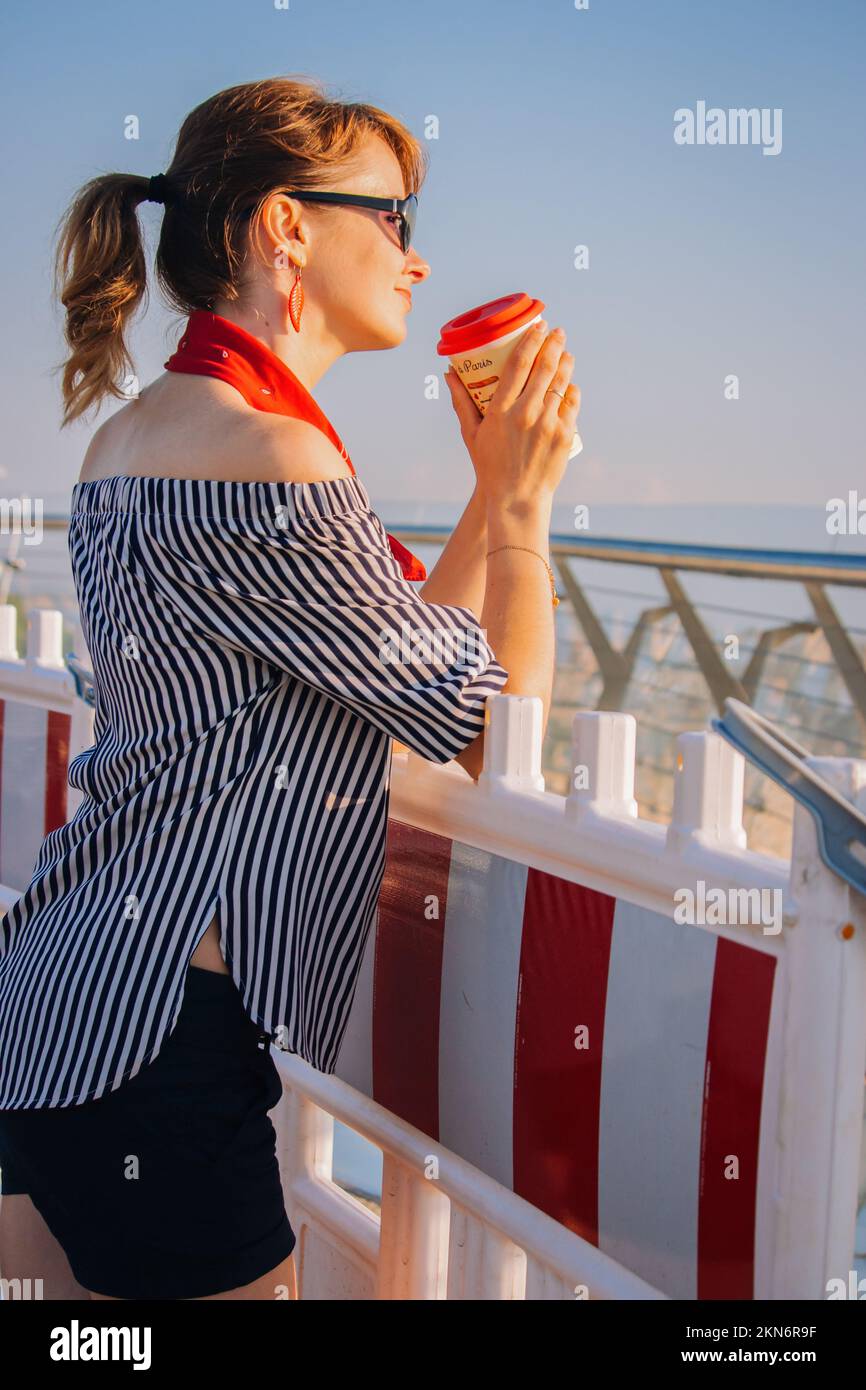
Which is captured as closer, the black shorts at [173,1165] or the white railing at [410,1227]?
the black shorts at [173,1165]

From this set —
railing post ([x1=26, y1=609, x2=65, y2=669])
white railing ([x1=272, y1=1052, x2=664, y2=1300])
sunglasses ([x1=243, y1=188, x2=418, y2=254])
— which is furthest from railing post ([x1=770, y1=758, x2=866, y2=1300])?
railing post ([x1=26, y1=609, x2=65, y2=669])

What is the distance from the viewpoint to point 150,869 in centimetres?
97

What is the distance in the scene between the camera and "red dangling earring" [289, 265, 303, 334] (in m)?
1.13

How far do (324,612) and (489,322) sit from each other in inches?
16.6

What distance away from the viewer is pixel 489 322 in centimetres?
123

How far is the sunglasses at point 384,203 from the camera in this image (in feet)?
3.68

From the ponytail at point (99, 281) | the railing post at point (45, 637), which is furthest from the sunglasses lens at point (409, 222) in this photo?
the railing post at point (45, 637)

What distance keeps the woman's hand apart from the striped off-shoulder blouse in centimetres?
24

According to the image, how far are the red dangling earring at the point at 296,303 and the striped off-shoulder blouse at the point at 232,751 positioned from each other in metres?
0.21

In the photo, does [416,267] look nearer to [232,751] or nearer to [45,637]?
[232,751]

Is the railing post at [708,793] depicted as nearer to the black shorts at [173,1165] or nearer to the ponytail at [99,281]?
the black shorts at [173,1165]
